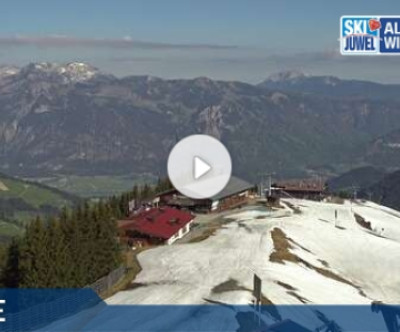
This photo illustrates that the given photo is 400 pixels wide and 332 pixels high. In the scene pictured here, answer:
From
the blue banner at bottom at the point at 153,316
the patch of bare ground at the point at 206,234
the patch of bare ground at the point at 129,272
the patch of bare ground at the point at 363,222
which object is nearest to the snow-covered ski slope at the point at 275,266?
the patch of bare ground at the point at 129,272

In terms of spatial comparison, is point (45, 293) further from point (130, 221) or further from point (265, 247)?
point (130, 221)

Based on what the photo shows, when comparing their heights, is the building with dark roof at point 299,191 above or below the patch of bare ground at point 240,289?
below

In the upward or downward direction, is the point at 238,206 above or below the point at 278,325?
below

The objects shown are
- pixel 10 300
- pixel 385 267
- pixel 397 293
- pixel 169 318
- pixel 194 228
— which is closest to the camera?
pixel 169 318

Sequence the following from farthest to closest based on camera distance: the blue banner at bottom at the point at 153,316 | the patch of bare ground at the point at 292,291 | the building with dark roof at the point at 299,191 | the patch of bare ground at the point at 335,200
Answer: the patch of bare ground at the point at 335,200
the building with dark roof at the point at 299,191
the patch of bare ground at the point at 292,291
the blue banner at bottom at the point at 153,316

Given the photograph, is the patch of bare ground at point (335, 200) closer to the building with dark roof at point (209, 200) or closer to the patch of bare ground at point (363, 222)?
the patch of bare ground at point (363, 222)

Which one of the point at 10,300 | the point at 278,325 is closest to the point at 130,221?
the point at 10,300

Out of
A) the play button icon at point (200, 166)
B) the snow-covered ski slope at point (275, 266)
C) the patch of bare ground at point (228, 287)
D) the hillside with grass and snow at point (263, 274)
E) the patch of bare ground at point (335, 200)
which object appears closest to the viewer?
the hillside with grass and snow at point (263, 274)
